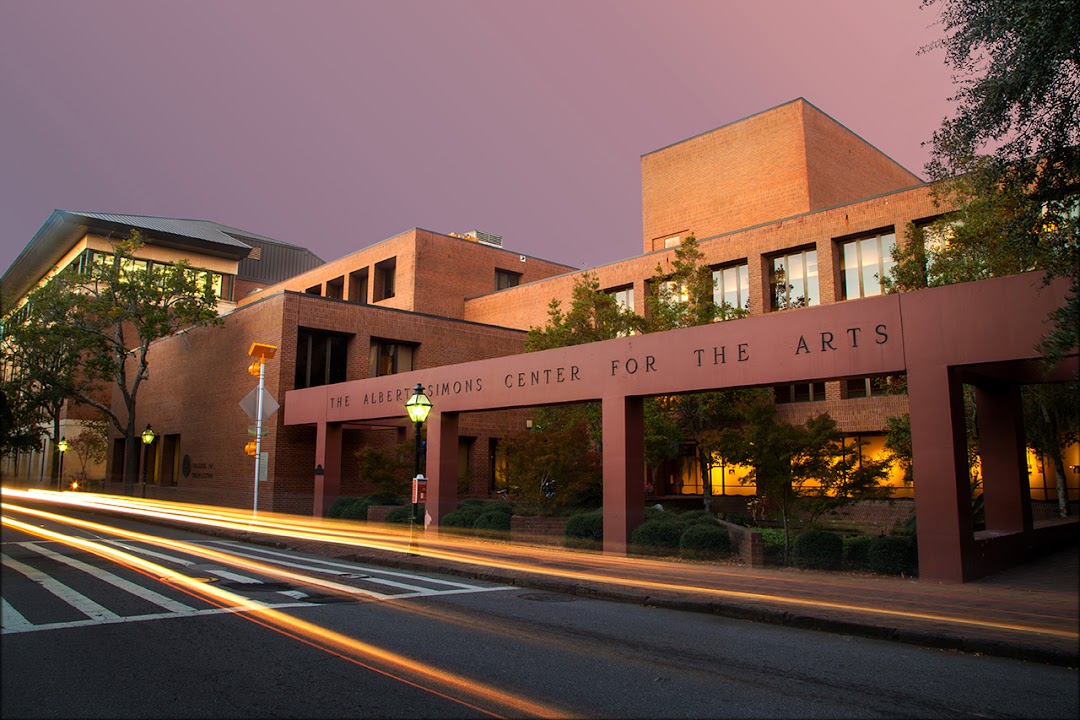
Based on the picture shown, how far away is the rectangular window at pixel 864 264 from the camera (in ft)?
99.6

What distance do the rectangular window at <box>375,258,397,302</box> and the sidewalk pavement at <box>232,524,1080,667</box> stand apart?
116ft

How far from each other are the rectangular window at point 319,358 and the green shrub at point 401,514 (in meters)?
10.0

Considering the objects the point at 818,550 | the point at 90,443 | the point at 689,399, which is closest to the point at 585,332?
the point at 689,399

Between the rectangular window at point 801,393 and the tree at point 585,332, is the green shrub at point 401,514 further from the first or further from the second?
the rectangular window at point 801,393

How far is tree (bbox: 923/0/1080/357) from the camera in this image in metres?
9.27

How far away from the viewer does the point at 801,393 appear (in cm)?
3184

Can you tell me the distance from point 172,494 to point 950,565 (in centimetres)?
3587

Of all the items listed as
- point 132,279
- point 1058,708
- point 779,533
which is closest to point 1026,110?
point 1058,708

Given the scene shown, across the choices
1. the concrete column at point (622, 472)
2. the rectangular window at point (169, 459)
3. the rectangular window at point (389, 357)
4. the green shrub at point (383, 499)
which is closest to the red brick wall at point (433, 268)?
the rectangular window at point (389, 357)

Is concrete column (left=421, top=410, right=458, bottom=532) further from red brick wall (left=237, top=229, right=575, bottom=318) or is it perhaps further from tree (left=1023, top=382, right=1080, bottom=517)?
red brick wall (left=237, top=229, right=575, bottom=318)

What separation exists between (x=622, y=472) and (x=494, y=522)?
5.37 meters

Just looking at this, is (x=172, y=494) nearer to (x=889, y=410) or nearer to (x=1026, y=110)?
(x=889, y=410)

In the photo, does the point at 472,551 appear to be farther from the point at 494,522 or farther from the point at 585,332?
the point at 585,332

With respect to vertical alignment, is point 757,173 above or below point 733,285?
above
